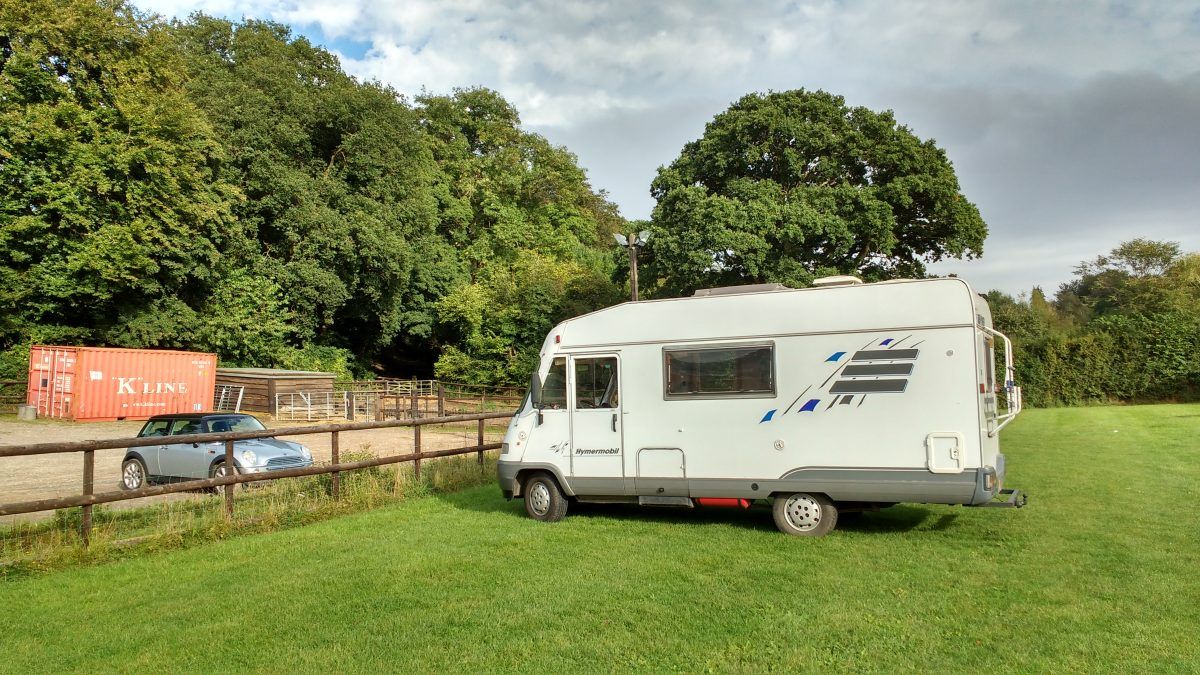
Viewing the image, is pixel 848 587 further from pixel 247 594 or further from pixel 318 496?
pixel 318 496

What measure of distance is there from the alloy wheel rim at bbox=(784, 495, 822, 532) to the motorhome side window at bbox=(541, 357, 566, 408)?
2936mm

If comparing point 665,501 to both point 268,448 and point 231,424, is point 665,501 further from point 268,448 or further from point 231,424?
point 231,424

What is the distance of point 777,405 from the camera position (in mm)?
8414

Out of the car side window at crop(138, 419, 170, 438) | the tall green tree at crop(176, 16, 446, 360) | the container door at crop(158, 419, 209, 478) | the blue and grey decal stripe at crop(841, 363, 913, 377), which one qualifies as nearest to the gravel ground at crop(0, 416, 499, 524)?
the container door at crop(158, 419, 209, 478)

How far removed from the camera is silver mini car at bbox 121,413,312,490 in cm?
1198

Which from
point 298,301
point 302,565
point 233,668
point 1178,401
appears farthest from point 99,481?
point 1178,401

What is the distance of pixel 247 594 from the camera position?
20.6ft

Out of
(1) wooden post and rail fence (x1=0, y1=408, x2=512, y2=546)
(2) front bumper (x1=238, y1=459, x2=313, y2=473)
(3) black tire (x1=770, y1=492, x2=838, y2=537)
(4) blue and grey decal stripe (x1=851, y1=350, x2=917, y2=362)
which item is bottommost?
(3) black tire (x1=770, y1=492, x2=838, y2=537)

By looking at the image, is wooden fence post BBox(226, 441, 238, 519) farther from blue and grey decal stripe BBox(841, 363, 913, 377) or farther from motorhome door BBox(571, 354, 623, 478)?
blue and grey decal stripe BBox(841, 363, 913, 377)

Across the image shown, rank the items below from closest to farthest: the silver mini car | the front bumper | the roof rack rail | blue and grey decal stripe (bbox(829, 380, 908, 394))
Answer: blue and grey decal stripe (bbox(829, 380, 908, 394)), the roof rack rail, the front bumper, the silver mini car

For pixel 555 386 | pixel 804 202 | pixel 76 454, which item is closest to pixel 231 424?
pixel 555 386

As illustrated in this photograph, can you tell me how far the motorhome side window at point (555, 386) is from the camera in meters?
9.61

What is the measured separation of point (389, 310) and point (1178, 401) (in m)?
38.1

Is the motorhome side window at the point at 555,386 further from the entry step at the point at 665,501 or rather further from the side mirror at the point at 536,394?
the entry step at the point at 665,501
